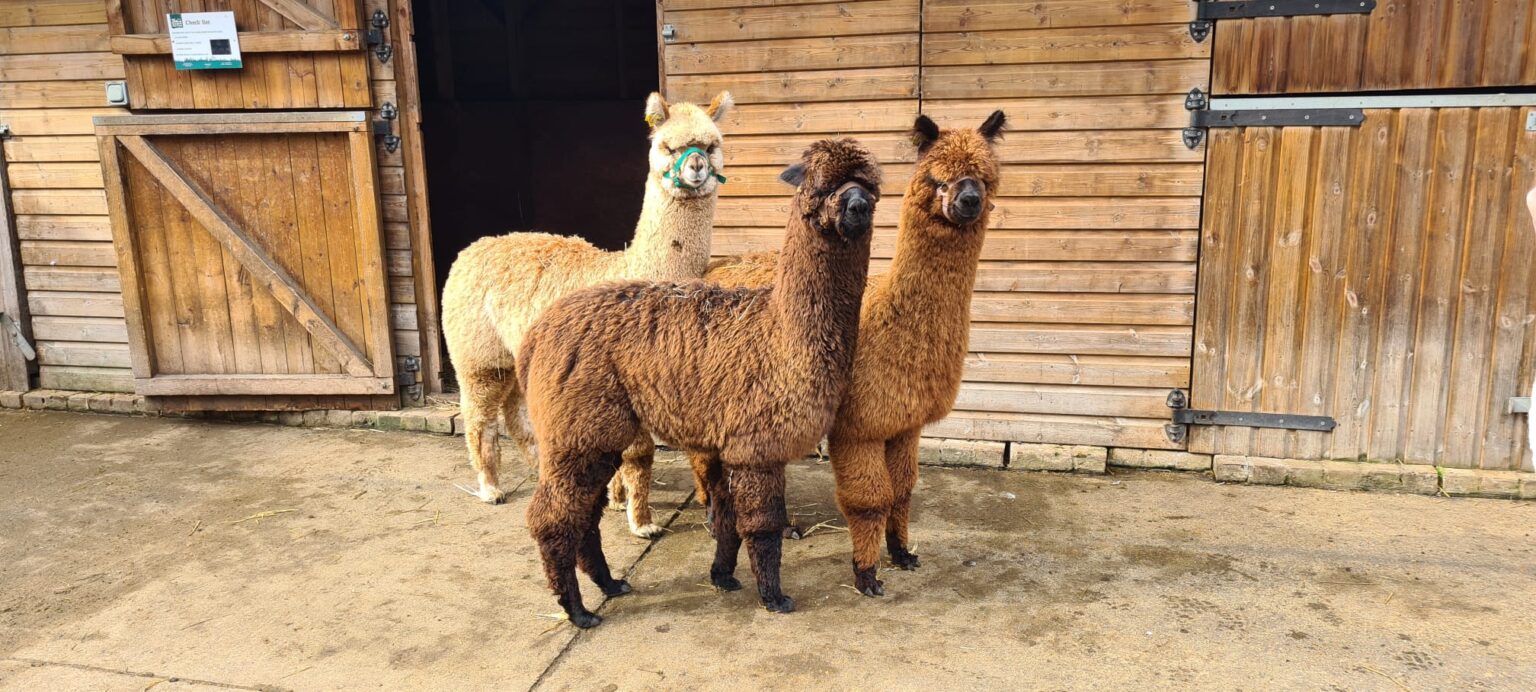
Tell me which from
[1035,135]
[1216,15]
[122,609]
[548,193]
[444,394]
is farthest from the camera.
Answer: [548,193]

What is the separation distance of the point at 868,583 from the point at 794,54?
274 centimetres

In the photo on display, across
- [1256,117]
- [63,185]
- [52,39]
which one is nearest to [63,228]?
[63,185]

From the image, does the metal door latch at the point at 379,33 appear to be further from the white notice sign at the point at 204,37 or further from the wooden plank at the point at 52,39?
the wooden plank at the point at 52,39

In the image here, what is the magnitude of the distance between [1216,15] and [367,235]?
15.0 feet

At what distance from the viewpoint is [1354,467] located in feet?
16.0

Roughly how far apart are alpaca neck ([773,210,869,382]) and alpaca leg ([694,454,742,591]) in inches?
26.9

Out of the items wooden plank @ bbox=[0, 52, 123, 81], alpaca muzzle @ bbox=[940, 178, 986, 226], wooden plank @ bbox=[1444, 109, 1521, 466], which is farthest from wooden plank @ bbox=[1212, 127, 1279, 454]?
wooden plank @ bbox=[0, 52, 123, 81]

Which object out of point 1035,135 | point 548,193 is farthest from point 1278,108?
point 548,193

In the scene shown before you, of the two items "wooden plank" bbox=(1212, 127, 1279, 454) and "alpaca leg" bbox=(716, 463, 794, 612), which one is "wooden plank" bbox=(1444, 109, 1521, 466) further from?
"alpaca leg" bbox=(716, 463, 794, 612)

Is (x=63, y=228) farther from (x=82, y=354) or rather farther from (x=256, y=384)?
(x=256, y=384)

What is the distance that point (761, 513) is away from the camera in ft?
11.1

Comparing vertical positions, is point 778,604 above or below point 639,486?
below

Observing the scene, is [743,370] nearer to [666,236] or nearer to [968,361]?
[666,236]

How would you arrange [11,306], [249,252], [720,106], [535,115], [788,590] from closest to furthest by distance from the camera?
[788,590] → [720,106] → [249,252] → [11,306] → [535,115]
